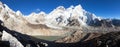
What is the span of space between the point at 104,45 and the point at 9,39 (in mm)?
39313

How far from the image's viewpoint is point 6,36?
41.4 m

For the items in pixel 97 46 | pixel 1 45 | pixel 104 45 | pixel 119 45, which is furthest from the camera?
pixel 97 46

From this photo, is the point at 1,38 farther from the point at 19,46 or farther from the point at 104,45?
the point at 104,45

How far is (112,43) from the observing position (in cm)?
7156

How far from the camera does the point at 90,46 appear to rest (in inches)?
3558

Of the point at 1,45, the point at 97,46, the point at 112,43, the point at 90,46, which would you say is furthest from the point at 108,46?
the point at 1,45

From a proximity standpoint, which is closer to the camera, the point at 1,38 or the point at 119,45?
the point at 1,38

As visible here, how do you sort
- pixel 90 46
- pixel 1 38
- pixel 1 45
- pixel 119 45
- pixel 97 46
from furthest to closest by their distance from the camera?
1. pixel 90 46
2. pixel 97 46
3. pixel 119 45
4. pixel 1 38
5. pixel 1 45

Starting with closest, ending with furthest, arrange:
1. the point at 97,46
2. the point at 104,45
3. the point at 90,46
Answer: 1. the point at 104,45
2. the point at 97,46
3. the point at 90,46

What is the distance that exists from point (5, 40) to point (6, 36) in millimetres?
1442

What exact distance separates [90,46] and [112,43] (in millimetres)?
19289

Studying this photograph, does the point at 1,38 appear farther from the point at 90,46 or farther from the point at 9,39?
the point at 90,46

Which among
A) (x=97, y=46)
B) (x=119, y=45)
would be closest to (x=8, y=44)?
(x=119, y=45)

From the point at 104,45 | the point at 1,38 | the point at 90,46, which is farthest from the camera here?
the point at 90,46
